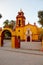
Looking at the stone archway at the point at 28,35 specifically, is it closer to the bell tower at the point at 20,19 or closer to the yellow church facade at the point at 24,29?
the yellow church facade at the point at 24,29

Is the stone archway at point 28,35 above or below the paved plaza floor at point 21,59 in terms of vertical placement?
above

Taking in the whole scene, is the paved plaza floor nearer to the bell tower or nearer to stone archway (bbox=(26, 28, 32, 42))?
the bell tower

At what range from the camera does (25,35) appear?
5781cm

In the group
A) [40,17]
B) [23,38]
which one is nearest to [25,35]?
[23,38]

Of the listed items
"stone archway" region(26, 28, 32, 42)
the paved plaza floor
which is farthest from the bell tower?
the paved plaza floor

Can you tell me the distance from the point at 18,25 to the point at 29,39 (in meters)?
5.37

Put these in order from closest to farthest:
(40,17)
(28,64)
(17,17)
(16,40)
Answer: (28,64) → (16,40) → (40,17) → (17,17)

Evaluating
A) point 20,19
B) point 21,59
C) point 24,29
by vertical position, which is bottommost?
point 21,59

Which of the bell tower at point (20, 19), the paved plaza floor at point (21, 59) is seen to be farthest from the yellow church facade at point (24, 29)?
the paved plaza floor at point (21, 59)

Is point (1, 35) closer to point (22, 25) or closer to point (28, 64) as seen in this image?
point (28, 64)

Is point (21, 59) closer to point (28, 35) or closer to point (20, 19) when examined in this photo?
point (20, 19)

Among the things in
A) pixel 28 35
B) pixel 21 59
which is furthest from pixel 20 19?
pixel 21 59

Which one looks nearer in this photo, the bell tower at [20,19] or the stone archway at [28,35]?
the bell tower at [20,19]

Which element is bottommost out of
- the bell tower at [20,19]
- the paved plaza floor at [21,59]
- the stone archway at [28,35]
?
the paved plaza floor at [21,59]
